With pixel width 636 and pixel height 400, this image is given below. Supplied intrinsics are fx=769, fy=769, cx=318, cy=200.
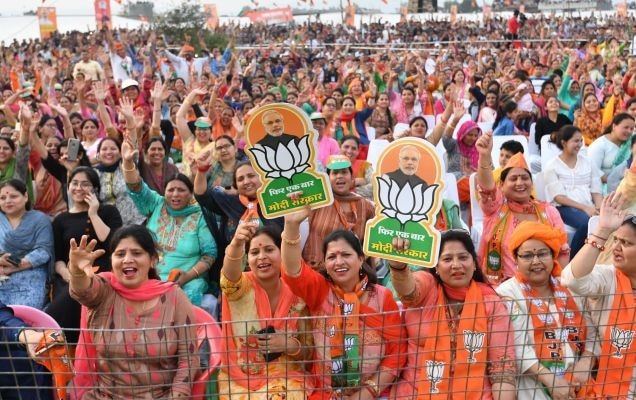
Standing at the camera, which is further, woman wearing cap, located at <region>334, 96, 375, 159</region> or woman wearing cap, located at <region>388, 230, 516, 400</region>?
woman wearing cap, located at <region>334, 96, 375, 159</region>

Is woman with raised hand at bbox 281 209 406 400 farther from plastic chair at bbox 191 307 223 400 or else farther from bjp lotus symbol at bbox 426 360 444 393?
plastic chair at bbox 191 307 223 400

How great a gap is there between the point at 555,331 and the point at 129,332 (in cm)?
174

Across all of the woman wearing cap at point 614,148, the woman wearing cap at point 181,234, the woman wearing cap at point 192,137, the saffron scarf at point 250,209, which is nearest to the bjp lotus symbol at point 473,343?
the saffron scarf at point 250,209

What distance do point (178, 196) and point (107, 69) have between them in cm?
925

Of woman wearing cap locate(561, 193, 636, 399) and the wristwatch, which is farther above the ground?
woman wearing cap locate(561, 193, 636, 399)

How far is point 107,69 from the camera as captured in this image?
13.2m

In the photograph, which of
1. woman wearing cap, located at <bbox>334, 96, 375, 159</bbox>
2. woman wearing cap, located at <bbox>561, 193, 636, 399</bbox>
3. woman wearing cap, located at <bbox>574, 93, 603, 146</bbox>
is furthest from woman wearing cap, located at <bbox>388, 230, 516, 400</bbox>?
woman wearing cap, located at <bbox>574, 93, 603, 146</bbox>

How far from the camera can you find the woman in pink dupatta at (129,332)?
2984 mm

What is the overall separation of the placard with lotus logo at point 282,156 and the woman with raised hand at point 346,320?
0.30 feet

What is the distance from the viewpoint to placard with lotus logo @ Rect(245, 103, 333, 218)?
3.21 metres

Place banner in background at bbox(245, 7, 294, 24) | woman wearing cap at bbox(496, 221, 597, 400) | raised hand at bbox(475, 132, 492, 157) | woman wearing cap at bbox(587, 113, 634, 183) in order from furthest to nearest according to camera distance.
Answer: banner in background at bbox(245, 7, 294, 24) → woman wearing cap at bbox(587, 113, 634, 183) → raised hand at bbox(475, 132, 492, 157) → woman wearing cap at bbox(496, 221, 597, 400)

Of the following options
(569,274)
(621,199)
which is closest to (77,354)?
(569,274)

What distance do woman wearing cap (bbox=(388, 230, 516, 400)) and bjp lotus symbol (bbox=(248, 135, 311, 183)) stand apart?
547 mm

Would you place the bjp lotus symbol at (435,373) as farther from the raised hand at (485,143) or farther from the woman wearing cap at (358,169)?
the woman wearing cap at (358,169)
